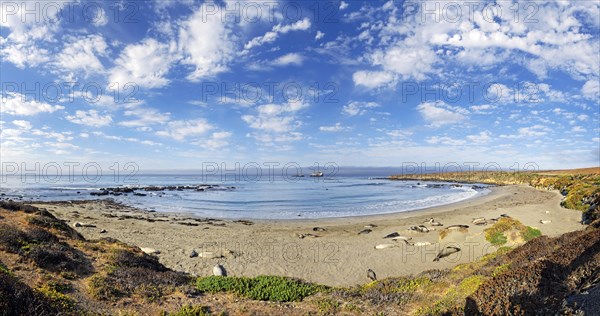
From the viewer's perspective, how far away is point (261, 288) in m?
9.12

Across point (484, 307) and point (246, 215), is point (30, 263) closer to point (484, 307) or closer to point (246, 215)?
point (484, 307)

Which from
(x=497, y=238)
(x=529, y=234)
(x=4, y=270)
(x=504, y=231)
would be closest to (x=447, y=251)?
(x=497, y=238)

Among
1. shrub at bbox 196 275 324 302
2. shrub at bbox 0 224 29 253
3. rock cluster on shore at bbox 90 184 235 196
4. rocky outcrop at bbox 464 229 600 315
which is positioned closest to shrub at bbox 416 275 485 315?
rocky outcrop at bbox 464 229 600 315

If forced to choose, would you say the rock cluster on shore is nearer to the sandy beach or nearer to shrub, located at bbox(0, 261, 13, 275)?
the sandy beach

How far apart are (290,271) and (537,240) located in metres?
9.41

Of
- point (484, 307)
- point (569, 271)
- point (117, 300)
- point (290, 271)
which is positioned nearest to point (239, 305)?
point (117, 300)

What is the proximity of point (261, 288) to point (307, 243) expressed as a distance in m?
10.7

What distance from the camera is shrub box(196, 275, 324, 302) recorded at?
8.61 metres

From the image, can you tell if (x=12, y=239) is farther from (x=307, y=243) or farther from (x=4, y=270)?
(x=307, y=243)

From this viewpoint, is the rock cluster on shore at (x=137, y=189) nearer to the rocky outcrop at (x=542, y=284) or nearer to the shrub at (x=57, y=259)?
the shrub at (x=57, y=259)

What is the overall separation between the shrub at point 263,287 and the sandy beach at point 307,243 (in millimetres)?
3739

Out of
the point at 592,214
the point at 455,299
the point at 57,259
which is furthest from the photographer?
the point at 592,214

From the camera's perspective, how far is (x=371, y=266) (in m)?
14.7

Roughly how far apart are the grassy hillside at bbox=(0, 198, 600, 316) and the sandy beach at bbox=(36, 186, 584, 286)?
428 centimetres
